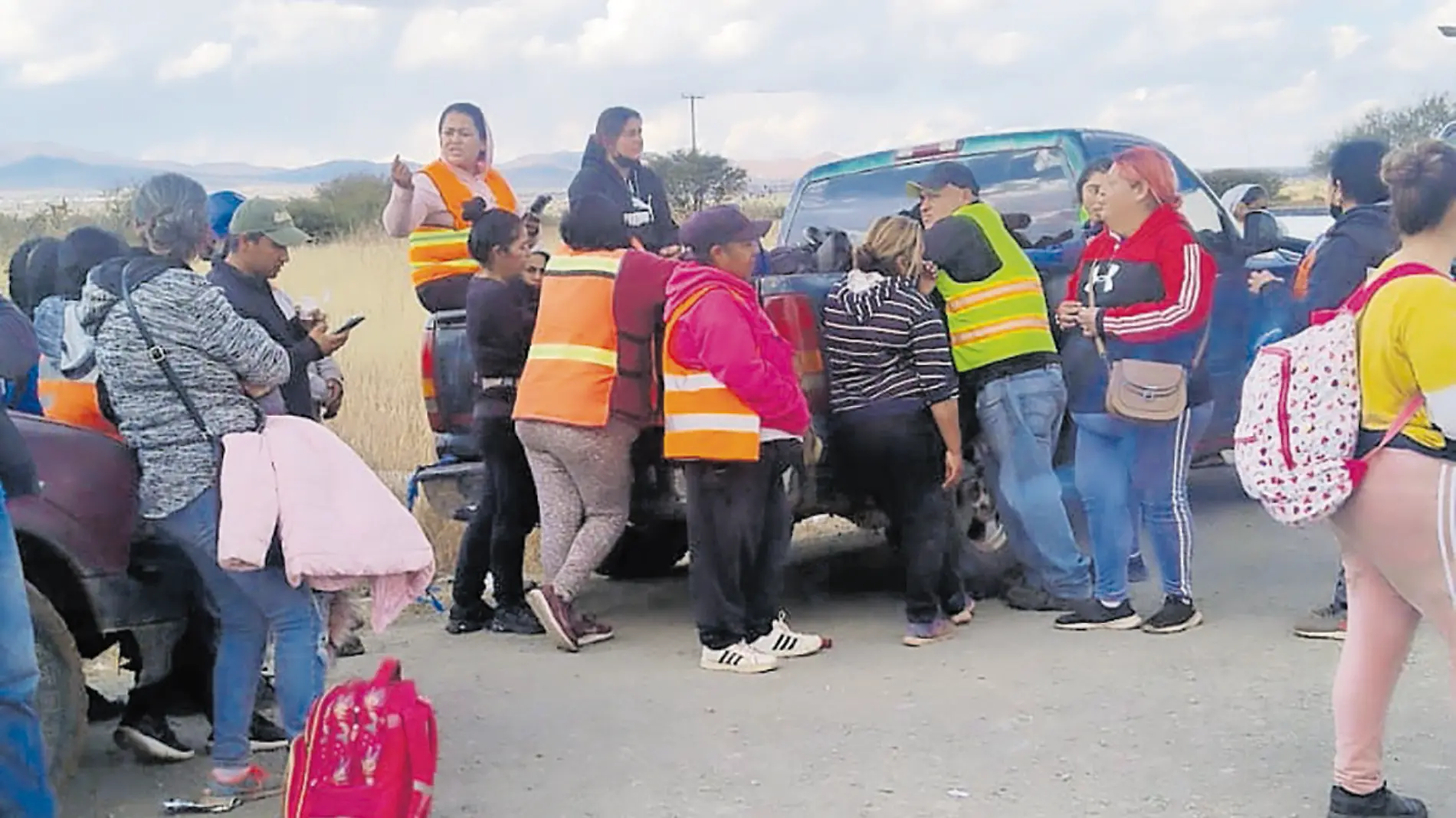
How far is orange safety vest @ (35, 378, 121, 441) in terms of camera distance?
5234mm

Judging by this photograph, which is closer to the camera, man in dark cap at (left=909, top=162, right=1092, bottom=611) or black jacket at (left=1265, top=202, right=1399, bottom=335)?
black jacket at (left=1265, top=202, right=1399, bottom=335)

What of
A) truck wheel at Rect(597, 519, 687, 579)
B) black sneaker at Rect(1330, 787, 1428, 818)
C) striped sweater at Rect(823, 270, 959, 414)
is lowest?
truck wheel at Rect(597, 519, 687, 579)

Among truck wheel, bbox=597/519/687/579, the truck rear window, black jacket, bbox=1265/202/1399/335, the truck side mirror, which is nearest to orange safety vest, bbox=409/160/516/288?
truck wheel, bbox=597/519/687/579

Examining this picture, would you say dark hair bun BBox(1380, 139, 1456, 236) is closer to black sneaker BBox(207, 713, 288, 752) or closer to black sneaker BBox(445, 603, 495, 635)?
black sneaker BBox(207, 713, 288, 752)

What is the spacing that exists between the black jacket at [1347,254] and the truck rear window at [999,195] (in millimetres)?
1842

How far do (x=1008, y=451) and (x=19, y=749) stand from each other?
4.17 m

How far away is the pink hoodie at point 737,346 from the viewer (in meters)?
6.24

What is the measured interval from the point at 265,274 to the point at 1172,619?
3.69m

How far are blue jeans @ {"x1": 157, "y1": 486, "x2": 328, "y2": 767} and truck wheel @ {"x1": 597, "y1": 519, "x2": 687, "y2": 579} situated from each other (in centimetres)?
341

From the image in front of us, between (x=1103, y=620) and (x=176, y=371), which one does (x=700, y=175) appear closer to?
(x=1103, y=620)

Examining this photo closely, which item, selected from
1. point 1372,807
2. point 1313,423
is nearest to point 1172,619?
point 1372,807

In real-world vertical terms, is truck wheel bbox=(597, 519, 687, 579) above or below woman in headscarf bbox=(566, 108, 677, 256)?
below

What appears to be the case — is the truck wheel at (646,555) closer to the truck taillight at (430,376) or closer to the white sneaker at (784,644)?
the truck taillight at (430,376)

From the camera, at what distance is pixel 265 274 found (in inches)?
214
